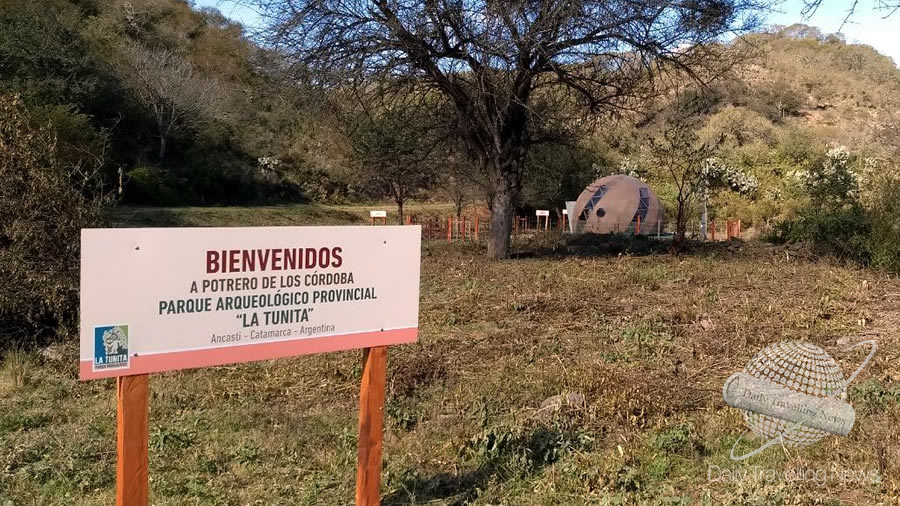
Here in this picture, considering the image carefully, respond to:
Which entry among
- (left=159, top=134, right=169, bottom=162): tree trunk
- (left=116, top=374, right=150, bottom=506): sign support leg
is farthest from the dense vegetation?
(left=116, top=374, right=150, bottom=506): sign support leg

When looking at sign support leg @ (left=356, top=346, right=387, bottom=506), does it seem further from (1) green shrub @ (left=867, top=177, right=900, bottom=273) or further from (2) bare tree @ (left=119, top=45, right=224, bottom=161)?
(2) bare tree @ (left=119, top=45, right=224, bottom=161)

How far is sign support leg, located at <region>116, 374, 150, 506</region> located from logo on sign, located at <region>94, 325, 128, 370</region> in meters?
0.10

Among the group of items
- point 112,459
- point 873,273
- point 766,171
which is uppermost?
point 766,171

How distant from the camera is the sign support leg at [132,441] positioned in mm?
2721

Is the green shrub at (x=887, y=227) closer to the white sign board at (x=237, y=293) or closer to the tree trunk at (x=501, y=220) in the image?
the tree trunk at (x=501, y=220)

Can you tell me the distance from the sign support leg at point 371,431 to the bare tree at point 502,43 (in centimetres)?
894

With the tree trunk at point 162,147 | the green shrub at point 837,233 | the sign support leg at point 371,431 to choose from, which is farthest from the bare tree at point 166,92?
the sign support leg at point 371,431

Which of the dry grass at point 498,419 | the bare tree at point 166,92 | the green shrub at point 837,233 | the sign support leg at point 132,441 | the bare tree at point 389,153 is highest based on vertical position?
the bare tree at point 166,92

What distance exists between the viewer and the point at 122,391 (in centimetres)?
271

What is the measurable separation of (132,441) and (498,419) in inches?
96.8

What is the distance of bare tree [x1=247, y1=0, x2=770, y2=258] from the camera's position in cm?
1158

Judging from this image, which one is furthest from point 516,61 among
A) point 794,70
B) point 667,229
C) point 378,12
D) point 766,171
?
point 794,70

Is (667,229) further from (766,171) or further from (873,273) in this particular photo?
(873,273)

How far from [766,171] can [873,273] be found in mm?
23575
